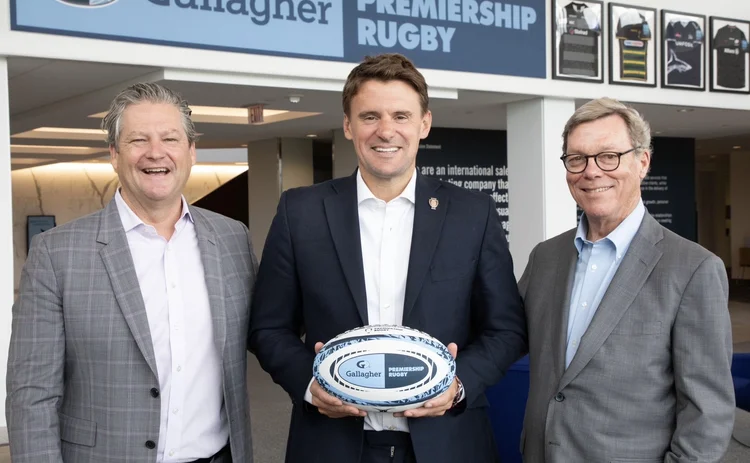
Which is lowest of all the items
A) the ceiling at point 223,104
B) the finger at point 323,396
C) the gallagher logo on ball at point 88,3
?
the finger at point 323,396

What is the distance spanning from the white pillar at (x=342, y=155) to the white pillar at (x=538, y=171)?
270 cm

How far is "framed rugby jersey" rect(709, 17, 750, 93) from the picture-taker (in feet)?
27.0

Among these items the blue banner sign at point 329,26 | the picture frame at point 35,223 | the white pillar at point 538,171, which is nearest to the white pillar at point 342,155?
the white pillar at point 538,171

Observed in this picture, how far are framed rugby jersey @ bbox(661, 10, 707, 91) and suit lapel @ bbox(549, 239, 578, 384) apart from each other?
21.6 ft

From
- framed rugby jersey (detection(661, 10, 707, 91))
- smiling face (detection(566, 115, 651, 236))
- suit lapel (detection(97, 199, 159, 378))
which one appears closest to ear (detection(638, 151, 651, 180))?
smiling face (detection(566, 115, 651, 236))

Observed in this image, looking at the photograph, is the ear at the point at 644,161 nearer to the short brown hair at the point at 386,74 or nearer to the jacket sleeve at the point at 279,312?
the short brown hair at the point at 386,74

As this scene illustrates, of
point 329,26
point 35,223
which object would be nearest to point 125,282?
point 329,26

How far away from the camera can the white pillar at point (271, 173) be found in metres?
10.8

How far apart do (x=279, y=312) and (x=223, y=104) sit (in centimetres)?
536

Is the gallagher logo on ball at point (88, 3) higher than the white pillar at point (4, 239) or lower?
higher

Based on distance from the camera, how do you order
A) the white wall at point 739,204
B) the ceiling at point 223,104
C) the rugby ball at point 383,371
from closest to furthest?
the rugby ball at point 383,371 → the ceiling at point 223,104 → the white wall at point 739,204

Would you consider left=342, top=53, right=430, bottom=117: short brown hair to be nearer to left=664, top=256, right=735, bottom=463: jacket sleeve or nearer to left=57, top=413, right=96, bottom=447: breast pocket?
left=664, top=256, right=735, bottom=463: jacket sleeve

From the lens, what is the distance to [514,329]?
2.04 meters

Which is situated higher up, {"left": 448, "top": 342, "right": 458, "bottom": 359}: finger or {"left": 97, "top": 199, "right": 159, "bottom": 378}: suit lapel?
{"left": 97, "top": 199, "right": 159, "bottom": 378}: suit lapel
